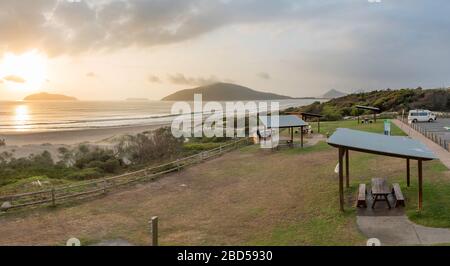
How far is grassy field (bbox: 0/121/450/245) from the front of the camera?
6.94 meters

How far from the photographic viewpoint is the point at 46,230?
7836mm

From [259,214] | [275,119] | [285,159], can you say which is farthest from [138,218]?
[275,119]

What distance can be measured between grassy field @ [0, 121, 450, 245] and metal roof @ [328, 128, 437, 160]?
1.20 meters

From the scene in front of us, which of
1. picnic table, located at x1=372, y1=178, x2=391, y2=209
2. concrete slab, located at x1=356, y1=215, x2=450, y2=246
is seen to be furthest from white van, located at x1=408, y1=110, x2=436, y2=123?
concrete slab, located at x1=356, y1=215, x2=450, y2=246

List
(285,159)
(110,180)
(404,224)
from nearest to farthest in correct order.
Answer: (404,224) → (110,180) → (285,159)

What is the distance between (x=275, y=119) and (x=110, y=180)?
32.2ft

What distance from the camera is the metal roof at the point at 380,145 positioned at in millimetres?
6941

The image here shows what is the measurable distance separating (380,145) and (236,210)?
11.6ft

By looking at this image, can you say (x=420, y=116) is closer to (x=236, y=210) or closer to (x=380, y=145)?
(x=380, y=145)

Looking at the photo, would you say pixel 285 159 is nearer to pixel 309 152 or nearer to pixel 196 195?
pixel 309 152

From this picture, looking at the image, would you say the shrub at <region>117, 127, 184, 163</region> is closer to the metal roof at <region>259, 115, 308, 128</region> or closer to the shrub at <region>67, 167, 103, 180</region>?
the shrub at <region>67, 167, 103, 180</region>

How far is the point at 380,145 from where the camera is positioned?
7.63m
